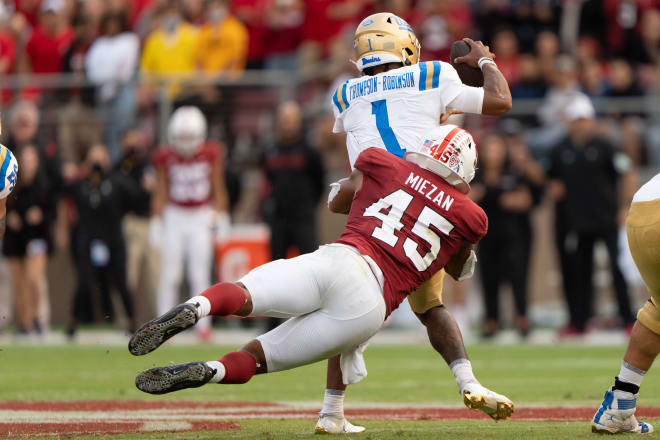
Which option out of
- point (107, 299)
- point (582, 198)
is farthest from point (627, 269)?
point (107, 299)

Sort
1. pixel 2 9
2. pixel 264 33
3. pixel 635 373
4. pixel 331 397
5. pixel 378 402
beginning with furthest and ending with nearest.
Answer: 1. pixel 2 9
2. pixel 264 33
3. pixel 378 402
4. pixel 331 397
5. pixel 635 373

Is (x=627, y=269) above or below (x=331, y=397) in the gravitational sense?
below

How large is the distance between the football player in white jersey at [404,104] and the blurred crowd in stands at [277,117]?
691cm

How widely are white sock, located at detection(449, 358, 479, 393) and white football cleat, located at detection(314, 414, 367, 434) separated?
544 millimetres

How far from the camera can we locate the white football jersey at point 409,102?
5.62 metres

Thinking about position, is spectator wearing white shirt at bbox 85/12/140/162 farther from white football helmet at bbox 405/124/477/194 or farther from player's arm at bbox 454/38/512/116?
white football helmet at bbox 405/124/477/194

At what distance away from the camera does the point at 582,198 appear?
12.5m

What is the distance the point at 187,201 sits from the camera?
12.6 m

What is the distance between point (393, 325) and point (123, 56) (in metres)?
4.67

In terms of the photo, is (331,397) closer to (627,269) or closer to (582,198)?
(582,198)

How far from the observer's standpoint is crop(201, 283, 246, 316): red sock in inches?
192

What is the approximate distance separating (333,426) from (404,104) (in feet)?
5.02

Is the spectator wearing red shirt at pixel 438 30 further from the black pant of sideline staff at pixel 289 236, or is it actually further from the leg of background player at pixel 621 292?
the leg of background player at pixel 621 292

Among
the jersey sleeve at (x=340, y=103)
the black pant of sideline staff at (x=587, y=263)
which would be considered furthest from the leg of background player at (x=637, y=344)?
the black pant of sideline staff at (x=587, y=263)
